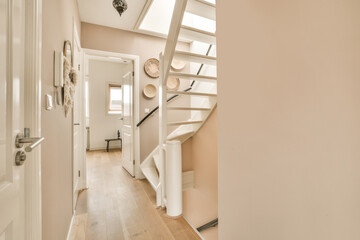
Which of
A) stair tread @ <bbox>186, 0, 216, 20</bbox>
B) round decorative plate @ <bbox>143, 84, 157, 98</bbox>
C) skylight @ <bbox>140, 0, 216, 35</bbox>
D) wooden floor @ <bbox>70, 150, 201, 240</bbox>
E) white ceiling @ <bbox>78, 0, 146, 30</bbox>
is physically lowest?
wooden floor @ <bbox>70, 150, 201, 240</bbox>

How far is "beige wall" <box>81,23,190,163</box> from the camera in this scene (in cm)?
296

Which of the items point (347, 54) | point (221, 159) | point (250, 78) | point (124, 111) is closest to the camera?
point (347, 54)

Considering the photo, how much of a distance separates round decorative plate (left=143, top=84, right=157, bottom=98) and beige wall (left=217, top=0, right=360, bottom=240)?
7.78ft

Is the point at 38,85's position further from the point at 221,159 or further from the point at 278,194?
the point at 278,194

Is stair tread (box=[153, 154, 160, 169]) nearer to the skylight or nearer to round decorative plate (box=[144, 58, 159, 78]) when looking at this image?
round decorative plate (box=[144, 58, 159, 78])

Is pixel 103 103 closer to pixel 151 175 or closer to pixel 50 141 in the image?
pixel 151 175

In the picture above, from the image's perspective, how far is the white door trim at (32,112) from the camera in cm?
79

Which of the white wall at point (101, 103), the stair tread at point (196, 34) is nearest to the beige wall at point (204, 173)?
the stair tread at point (196, 34)

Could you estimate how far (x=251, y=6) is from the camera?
863 millimetres

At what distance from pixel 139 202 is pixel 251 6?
2440 mm

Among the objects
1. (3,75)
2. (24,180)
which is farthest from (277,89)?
(24,180)

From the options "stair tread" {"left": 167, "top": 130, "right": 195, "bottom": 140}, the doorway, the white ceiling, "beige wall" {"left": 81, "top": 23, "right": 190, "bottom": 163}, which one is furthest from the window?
"stair tread" {"left": 167, "top": 130, "right": 195, "bottom": 140}

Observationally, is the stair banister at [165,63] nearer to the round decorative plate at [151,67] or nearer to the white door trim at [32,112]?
the white door trim at [32,112]

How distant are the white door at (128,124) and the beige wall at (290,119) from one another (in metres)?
2.54
